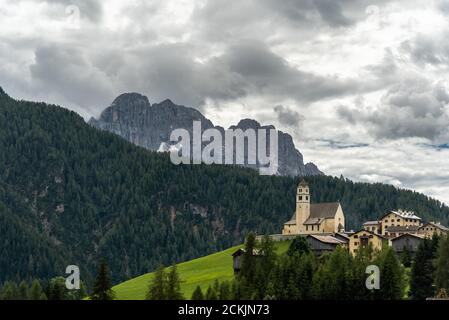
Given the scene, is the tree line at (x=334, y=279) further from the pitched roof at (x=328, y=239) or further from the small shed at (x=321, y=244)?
the pitched roof at (x=328, y=239)

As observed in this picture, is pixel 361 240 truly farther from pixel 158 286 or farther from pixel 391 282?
pixel 158 286

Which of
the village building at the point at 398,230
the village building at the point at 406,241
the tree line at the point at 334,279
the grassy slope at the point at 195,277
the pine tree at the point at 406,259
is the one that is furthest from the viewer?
the village building at the point at 398,230

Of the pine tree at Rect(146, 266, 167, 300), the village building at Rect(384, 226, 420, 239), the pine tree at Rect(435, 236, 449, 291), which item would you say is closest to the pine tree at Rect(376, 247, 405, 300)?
the pine tree at Rect(435, 236, 449, 291)

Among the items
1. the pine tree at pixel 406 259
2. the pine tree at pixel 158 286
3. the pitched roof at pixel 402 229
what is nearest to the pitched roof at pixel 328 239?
the pine tree at pixel 406 259

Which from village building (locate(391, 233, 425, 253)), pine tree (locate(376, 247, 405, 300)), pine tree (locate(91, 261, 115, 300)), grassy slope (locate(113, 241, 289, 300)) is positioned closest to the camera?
pine tree (locate(91, 261, 115, 300))

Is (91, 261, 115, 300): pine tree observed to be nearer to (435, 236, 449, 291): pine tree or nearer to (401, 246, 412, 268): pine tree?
(435, 236, 449, 291): pine tree

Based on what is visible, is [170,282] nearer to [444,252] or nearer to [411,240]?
[444,252]

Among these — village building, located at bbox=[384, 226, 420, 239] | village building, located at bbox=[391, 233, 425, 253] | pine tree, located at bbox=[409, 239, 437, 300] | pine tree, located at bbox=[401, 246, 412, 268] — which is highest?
village building, located at bbox=[384, 226, 420, 239]

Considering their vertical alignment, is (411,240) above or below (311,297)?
above

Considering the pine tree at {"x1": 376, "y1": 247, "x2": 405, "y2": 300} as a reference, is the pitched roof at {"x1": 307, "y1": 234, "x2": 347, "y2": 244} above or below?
above

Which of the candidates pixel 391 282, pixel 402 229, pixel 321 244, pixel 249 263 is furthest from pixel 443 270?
pixel 402 229
